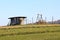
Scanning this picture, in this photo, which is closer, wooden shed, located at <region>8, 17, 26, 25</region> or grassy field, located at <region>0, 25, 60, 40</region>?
grassy field, located at <region>0, 25, 60, 40</region>

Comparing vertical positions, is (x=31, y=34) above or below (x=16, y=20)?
below

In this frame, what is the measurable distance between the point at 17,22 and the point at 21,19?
7.39 feet

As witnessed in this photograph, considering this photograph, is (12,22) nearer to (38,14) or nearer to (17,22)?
(17,22)

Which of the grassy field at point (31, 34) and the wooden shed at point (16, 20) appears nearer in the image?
the grassy field at point (31, 34)

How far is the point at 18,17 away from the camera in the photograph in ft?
266

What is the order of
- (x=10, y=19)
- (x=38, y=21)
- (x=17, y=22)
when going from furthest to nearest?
(x=38, y=21) → (x=10, y=19) → (x=17, y=22)

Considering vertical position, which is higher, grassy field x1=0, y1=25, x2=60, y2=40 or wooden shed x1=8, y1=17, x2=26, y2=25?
wooden shed x1=8, y1=17, x2=26, y2=25

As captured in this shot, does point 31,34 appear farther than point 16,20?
No

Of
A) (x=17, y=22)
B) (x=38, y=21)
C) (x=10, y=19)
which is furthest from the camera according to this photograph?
(x=38, y=21)

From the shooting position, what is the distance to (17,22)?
78875 mm

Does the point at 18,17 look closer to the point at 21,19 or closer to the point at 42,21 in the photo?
the point at 21,19

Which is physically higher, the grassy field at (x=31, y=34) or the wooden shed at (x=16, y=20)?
the wooden shed at (x=16, y=20)

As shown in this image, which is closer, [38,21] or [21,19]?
[21,19]

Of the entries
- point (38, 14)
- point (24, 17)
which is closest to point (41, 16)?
point (38, 14)
